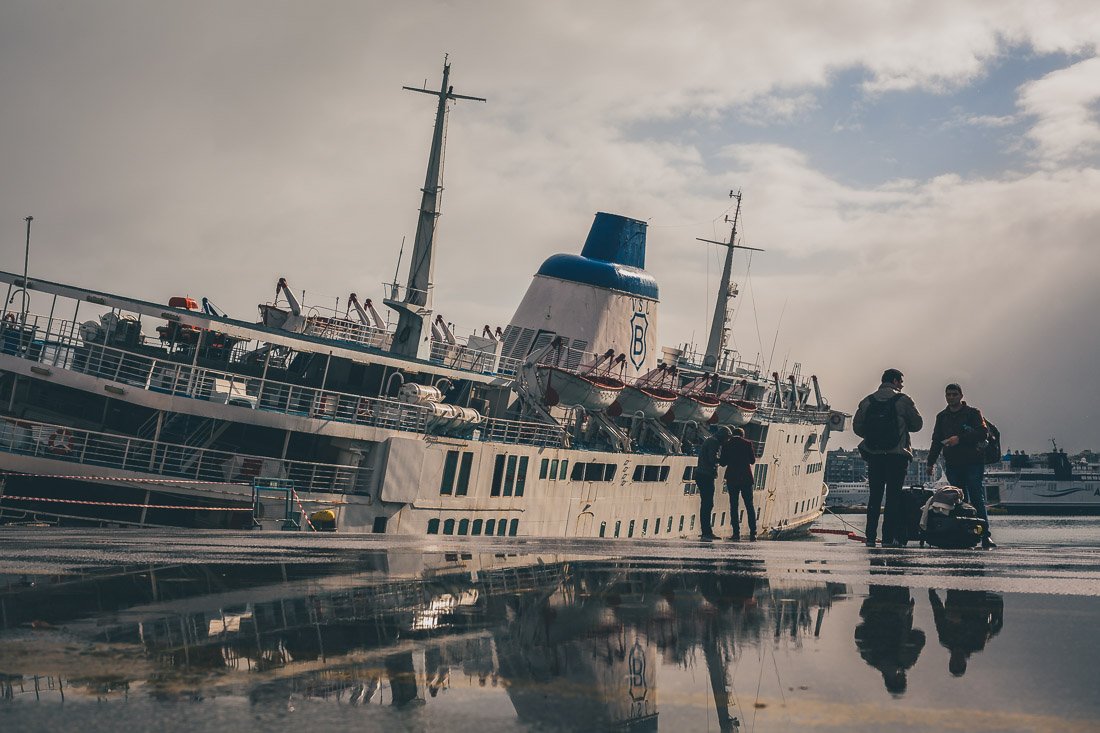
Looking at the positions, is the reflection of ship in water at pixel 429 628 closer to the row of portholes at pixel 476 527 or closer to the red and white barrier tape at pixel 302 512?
the red and white barrier tape at pixel 302 512

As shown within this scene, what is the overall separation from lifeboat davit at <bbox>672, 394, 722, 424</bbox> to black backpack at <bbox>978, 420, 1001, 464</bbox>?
81.9 feet

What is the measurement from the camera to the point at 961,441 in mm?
11867

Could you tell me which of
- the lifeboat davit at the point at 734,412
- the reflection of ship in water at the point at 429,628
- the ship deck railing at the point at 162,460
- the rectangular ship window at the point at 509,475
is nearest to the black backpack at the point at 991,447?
the reflection of ship in water at the point at 429,628

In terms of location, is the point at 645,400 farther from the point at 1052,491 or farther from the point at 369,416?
the point at 1052,491

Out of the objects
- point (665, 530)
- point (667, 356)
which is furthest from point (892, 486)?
point (667, 356)

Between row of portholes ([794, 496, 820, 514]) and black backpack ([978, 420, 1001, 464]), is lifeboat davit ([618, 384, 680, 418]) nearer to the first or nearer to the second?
row of portholes ([794, 496, 820, 514])

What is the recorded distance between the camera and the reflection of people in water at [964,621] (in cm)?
390

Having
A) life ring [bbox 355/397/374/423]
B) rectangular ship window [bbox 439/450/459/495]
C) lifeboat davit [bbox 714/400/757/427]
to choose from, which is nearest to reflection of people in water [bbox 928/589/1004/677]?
life ring [bbox 355/397/374/423]

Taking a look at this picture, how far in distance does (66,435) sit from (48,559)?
52.4 ft

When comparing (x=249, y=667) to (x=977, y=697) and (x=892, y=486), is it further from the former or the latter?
(x=892, y=486)

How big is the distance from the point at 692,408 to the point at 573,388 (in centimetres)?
775

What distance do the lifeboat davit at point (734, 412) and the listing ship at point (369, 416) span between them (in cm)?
11

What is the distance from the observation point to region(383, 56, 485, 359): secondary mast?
29.0 m

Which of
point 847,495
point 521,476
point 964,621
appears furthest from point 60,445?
point 847,495
